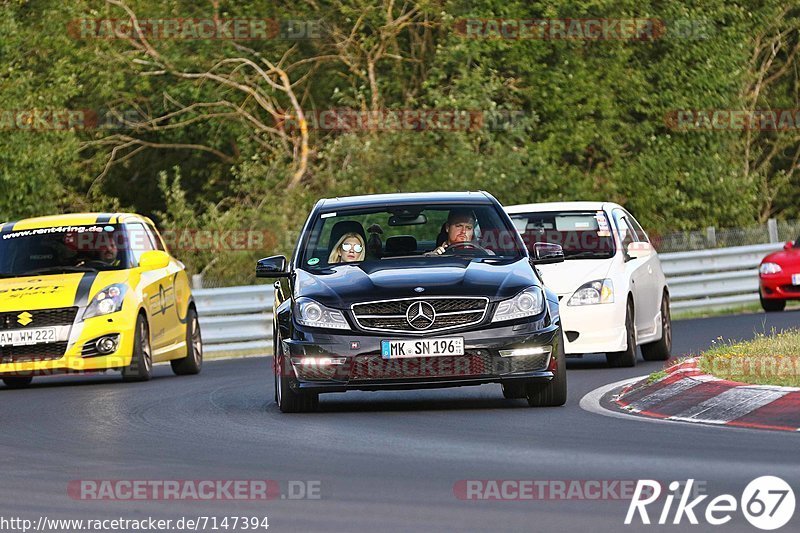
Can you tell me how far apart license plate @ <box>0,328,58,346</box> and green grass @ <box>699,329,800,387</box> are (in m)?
6.35

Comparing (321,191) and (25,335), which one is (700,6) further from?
(25,335)

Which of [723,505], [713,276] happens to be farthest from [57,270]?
[713,276]

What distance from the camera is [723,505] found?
26.6 feet

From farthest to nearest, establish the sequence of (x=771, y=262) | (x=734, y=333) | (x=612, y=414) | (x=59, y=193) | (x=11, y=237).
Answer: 1. (x=59, y=193)
2. (x=771, y=262)
3. (x=734, y=333)
4. (x=11, y=237)
5. (x=612, y=414)

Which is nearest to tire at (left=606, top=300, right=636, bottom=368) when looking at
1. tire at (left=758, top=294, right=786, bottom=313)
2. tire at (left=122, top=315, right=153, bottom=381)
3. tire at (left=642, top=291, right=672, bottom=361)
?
tire at (left=642, top=291, right=672, bottom=361)

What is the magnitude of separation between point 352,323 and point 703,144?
1044 inches

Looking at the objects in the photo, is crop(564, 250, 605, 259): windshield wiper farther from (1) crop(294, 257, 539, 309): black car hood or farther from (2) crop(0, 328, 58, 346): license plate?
(2) crop(0, 328, 58, 346): license plate

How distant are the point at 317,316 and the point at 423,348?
2.68 ft

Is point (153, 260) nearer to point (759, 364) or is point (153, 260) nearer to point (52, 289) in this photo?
point (52, 289)

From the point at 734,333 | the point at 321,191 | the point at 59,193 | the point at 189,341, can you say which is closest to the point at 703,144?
the point at 321,191

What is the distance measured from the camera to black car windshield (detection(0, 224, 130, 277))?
18.9 meters

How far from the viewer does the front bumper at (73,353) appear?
1766 cm

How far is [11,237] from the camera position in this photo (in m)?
19.3

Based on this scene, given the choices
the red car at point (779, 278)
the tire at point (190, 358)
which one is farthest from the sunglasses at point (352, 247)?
the red car at point (779, 278)
